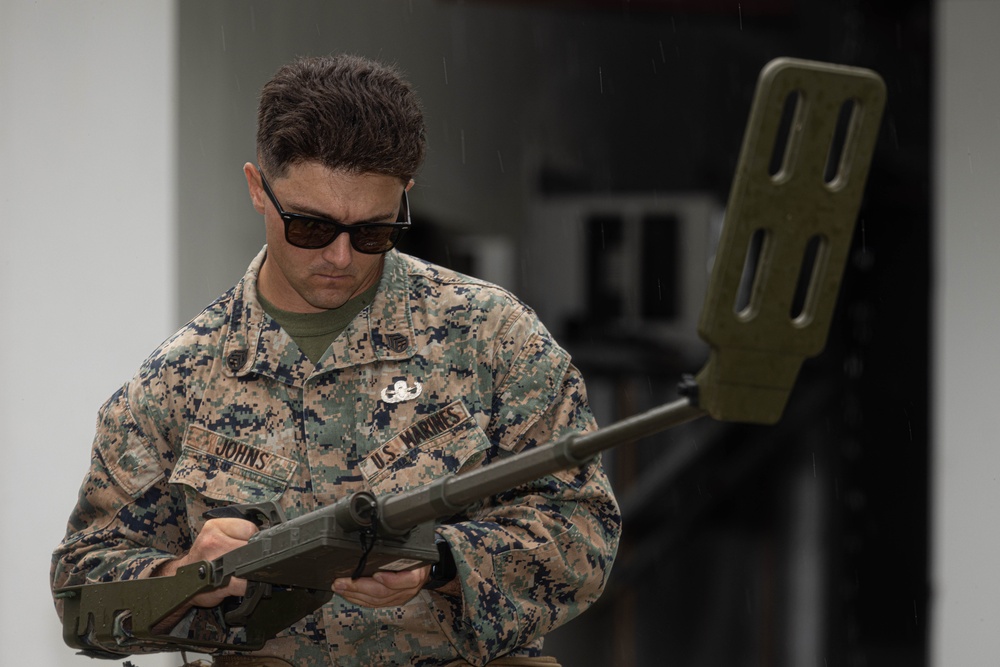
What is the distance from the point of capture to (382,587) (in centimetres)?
221

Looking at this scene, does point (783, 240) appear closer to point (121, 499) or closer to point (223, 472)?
point (223, 472)

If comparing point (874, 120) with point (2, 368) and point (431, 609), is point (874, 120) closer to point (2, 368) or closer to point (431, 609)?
point (431, 609)

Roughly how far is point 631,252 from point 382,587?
5516 millimetres

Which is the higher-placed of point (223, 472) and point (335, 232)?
point (335, 232)

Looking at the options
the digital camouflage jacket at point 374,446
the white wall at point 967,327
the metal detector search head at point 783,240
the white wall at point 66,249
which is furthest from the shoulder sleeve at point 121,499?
the white wall at point 967,327

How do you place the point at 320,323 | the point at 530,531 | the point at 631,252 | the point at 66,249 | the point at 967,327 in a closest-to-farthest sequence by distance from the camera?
the point at 530,531, the point at 320,323, the point at 66,249, the point at 967,327, the point at 631,252

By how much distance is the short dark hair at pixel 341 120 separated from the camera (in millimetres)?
2451

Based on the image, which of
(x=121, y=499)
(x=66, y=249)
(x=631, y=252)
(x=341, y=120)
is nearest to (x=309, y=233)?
(x=341, y=120)

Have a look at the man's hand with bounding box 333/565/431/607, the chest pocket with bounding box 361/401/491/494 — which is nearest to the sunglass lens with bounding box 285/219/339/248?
the chest pocket with bounding box 361/401/491/494

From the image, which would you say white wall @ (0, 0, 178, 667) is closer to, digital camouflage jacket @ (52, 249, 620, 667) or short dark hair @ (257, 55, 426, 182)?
digital camouflage jacket @ (52, 249, 620, 667)

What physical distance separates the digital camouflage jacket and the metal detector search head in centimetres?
75

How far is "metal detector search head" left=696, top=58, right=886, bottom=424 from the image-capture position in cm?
171

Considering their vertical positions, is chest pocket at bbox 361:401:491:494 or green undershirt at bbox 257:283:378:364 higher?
green undershirt at bbox 257:283:378:364

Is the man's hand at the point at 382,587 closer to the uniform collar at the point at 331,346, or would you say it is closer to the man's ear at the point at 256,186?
the uniform collar at the point at 331,346
